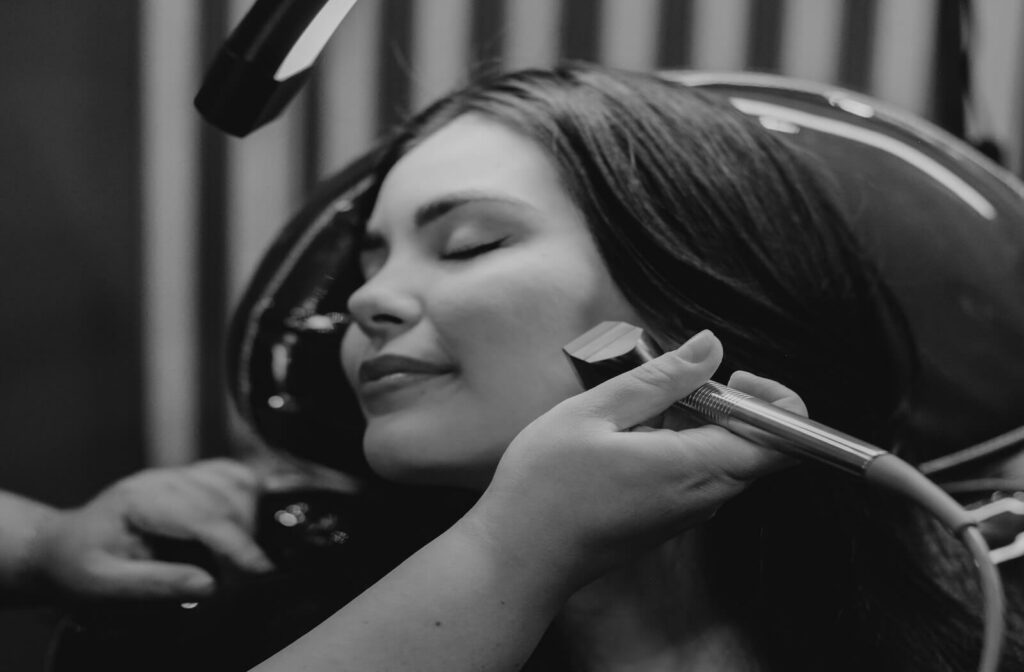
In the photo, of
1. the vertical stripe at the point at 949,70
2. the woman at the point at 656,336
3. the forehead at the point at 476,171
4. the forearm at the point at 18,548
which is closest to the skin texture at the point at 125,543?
the forearm at the point at 18,548

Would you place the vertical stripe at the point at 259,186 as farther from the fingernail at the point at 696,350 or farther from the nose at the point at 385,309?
the fingernail at the point at 696,350

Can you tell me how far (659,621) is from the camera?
695mm

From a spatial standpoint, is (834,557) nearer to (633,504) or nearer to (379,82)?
(633,504)

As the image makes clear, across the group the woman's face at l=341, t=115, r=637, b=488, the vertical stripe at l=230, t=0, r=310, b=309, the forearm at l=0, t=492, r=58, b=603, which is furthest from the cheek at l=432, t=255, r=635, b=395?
the vertical stripe at l=230, t=0, r=310, b=309

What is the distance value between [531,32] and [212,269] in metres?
0.49

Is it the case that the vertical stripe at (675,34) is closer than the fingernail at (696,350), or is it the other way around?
the fingernail at (696,350)

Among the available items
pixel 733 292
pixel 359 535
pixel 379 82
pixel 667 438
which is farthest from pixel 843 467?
pixel 379 82

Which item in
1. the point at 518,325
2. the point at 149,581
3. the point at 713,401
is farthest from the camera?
the point at 149,581

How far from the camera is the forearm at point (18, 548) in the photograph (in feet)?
2.77

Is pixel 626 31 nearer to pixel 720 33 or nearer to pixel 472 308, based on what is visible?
pixel 720 33

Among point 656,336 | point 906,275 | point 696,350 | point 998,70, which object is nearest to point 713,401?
point 696,350

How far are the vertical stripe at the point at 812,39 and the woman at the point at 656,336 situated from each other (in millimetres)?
453

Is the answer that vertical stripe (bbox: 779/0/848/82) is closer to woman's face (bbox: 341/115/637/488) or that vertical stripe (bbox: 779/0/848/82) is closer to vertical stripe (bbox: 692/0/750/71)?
vertical stripe (bbox: 692/0/750/71)

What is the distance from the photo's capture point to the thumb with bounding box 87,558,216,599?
799mm
